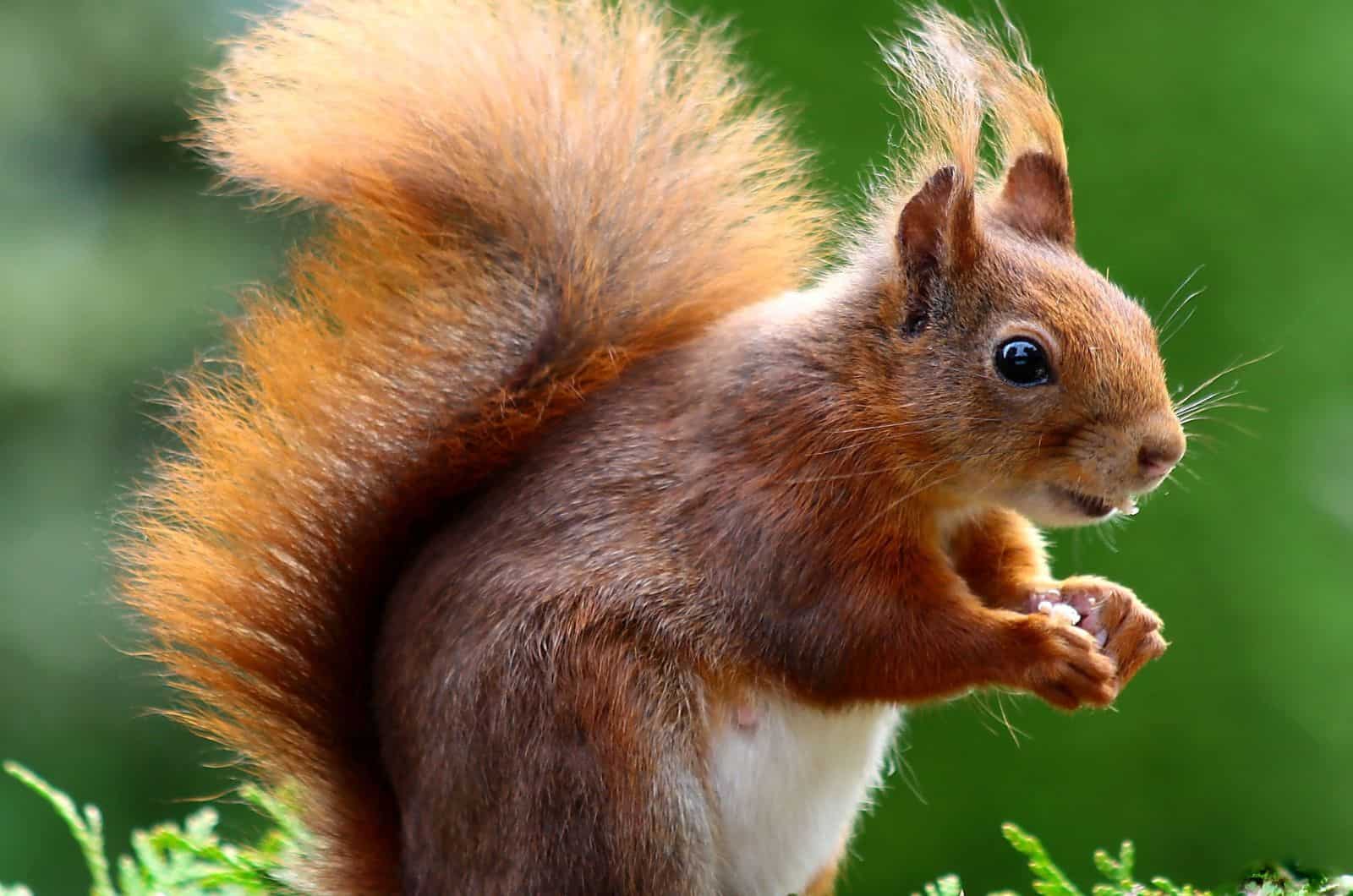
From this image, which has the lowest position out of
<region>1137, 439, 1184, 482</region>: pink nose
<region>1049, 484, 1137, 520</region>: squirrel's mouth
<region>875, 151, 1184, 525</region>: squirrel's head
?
<region>1049, 484, 1137, 520</region>: squirrel's mouth

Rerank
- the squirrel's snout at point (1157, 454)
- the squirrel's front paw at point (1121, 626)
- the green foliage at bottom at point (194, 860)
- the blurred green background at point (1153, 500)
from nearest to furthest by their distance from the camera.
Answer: the squirrel's snout at point (1157, 454)
the squirrel's front paw at point (1121, 626)
the green foliage at bottom at point (194, 860)
the blurred green background at point (1153, 500)

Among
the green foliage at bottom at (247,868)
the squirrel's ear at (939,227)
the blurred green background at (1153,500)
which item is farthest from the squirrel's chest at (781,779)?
the blurred green background at (1153,500)

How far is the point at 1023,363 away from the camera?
1.28 meters

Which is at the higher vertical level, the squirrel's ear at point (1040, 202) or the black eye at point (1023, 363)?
the squirrel's ear at point (1040, 202)

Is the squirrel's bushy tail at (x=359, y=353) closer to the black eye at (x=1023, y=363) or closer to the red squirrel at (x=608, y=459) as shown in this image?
the red squirrel at (x=608, y=459)

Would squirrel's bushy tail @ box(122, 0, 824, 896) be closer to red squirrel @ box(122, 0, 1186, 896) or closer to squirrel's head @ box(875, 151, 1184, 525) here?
red squirrel @ box(122, 0, 1186, 896)

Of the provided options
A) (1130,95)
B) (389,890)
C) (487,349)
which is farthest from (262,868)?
(1130,95)

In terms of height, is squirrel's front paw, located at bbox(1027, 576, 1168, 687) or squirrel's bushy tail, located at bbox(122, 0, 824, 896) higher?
squirrel's bushy tail, located at bbox(122, 0, 824, 896)

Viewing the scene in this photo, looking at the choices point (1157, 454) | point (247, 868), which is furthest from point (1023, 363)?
point (247, 868)

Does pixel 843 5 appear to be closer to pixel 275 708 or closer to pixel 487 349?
pixel 487 349

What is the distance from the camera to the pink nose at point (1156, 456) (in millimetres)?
1235

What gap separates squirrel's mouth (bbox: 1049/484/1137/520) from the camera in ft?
4.18

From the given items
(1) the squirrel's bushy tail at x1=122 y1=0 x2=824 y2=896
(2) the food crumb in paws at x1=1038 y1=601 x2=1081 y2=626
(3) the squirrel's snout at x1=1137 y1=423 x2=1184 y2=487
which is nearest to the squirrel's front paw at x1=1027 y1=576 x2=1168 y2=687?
(2) the food crumb in paws at x1=1038 y1=601 x2=1081 y2=626

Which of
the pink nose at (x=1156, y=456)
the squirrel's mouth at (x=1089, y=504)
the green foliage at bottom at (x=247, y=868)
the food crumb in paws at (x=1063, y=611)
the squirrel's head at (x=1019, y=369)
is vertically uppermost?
the squirrel's head at (x=1019, y=369)
